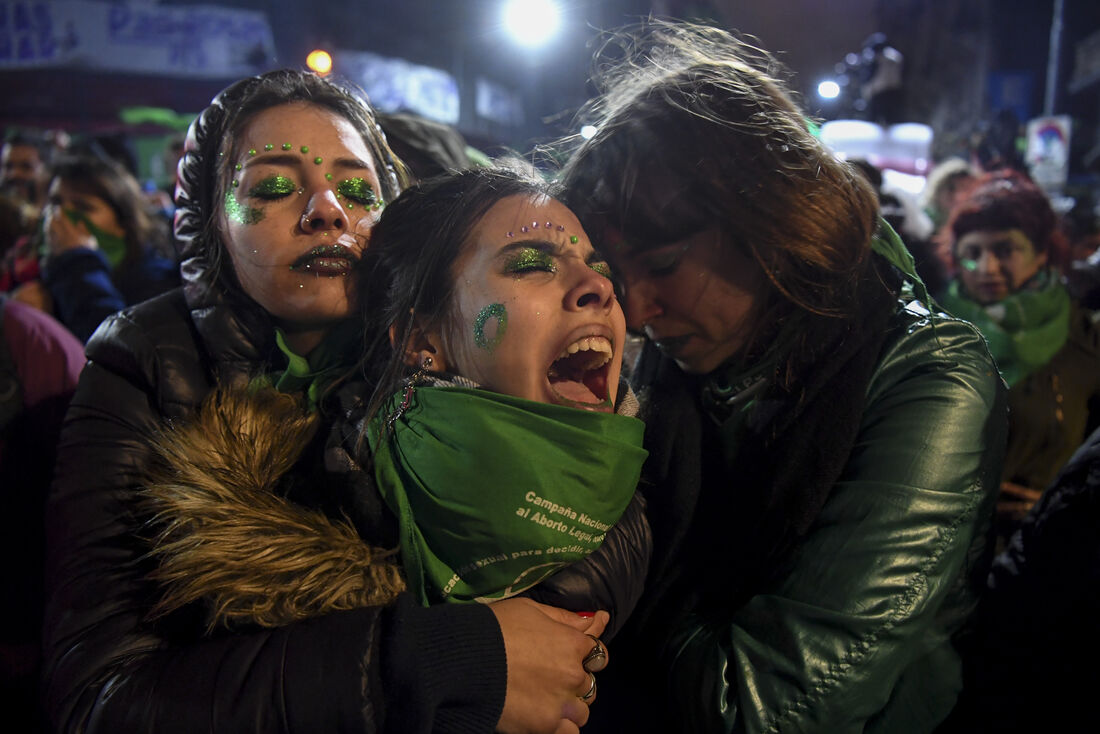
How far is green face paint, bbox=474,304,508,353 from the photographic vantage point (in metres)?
1.51

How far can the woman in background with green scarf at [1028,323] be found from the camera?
3494 millimetres

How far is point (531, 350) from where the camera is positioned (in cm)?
150

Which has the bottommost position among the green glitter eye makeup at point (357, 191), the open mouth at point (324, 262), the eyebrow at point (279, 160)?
the open mouth at point (324, 262)

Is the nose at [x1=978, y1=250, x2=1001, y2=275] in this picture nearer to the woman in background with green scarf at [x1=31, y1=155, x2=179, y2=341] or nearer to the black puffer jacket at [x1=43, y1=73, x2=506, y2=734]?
the black puffer jacket at [x1=43, y1=73, x2=506, y2=734]

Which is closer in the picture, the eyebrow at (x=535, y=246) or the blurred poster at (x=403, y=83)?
the eyebrow at (x=535, y=246)

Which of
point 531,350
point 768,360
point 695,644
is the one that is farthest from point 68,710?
point 768,360

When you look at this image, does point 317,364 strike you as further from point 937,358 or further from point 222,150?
point 937,358

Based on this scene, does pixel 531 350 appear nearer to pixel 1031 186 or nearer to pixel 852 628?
pixel 852 628

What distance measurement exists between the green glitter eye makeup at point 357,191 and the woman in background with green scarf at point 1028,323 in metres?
3.41

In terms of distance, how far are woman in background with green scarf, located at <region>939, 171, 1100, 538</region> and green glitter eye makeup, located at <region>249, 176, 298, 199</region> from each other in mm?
3613

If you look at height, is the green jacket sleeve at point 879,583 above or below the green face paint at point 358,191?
below

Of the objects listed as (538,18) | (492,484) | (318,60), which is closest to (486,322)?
(492,484)

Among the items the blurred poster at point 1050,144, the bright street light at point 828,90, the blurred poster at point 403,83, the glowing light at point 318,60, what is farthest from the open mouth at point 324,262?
the blurred poster at point 403,83

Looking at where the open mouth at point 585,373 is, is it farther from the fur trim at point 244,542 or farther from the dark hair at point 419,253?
the fur trim at point 244,542
